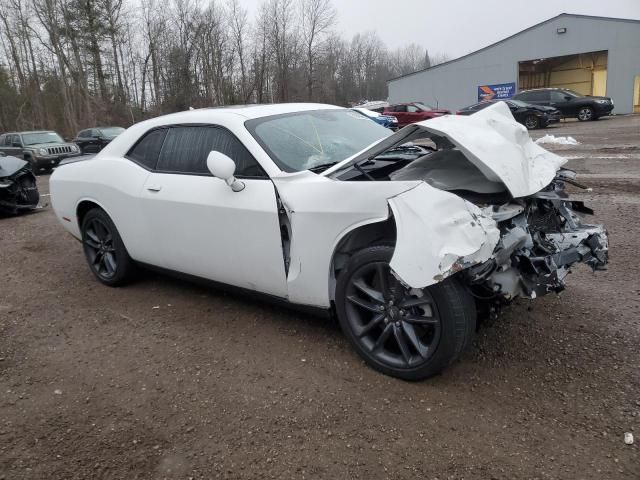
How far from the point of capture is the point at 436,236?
2.41 m

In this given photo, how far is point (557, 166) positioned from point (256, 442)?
255cm

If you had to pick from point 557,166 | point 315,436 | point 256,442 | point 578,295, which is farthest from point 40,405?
point 578,295

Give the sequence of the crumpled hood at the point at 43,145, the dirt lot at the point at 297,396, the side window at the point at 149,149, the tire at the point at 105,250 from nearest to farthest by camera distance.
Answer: the dirt lot at the point at 297,396 → the side window at the point at 149,149 → the tire at the point at 105,250 → the crumpled hood at the point at 43,145

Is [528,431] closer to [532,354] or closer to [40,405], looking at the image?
[532,354]

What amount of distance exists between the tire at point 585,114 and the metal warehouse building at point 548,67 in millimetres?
7948

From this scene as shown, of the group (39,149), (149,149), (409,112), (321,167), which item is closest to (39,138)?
(39,149)

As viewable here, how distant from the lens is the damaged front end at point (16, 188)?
8.84 m

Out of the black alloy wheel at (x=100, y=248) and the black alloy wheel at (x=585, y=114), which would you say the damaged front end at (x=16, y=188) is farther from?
the black alloy wheel at (x=585, y=114)

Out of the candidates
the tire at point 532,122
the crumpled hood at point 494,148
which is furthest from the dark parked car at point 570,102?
the crumpled hood at point 494,148

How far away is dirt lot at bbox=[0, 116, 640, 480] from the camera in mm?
2287

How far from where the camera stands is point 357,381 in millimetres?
2891

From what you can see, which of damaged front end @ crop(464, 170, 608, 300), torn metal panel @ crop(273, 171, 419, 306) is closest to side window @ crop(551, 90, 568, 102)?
damaged front end @ crop(464, 170, 608, 300)

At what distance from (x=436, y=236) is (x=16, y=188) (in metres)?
9.01

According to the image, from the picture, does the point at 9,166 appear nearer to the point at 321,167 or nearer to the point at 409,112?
the point at 321,167
